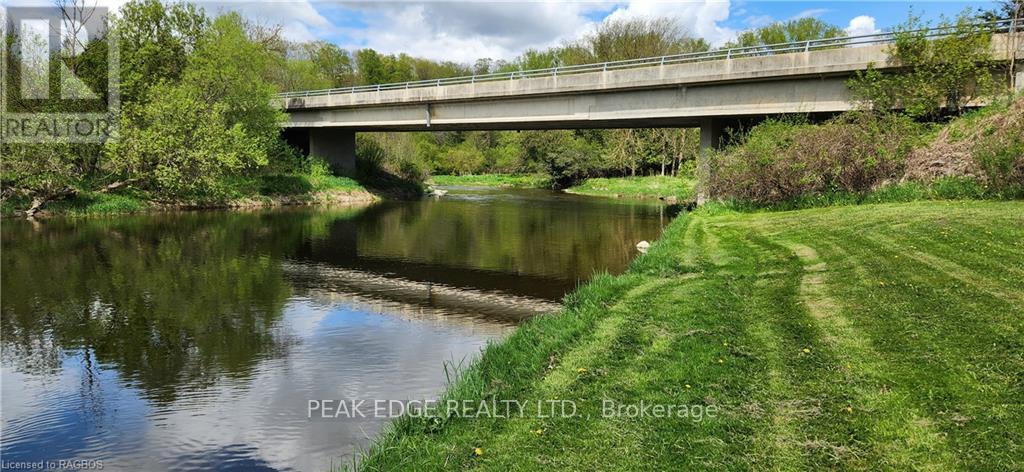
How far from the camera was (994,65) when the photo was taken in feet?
69.7

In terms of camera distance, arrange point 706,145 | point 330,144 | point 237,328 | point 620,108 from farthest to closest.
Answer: point 330,144 → point 620,108 → point 706,145 → point 237,328

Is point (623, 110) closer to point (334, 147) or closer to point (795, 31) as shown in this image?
point (334, 147)

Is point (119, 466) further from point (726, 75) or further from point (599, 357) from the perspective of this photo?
point (726, 75)

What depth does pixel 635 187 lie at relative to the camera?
5678 centimetres

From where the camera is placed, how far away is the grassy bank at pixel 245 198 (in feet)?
99.3

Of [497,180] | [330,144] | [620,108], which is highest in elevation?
[330,144]

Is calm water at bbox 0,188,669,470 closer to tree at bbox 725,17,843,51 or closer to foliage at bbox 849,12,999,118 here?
foliage at bbox 849,12,999,118

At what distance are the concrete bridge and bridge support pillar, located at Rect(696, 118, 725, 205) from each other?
60 mm

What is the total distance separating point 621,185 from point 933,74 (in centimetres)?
3740

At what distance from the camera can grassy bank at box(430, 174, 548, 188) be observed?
72.6 meters

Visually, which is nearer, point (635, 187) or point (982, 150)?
point (982, 150)

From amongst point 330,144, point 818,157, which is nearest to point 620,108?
point 818,157

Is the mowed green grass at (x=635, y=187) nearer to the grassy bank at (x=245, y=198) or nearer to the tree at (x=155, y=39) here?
the grassy bank at (x=245, y=198)

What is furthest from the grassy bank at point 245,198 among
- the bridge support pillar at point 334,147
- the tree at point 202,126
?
the bridge support pillar at point 334,147
